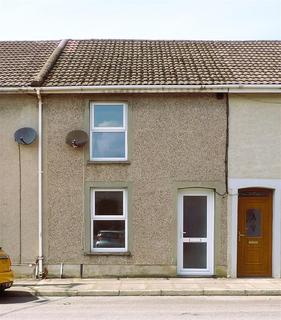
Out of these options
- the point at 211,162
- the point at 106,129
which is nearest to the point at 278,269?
the point at 211,162

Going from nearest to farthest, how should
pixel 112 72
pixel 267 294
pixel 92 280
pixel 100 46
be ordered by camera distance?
pixel 267 294
pixel 92 280
pixel 112 72
pixel 100 46

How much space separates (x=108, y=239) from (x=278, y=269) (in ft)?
15.5

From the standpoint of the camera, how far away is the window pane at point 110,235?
15.4 meters

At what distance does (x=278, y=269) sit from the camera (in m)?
15.2

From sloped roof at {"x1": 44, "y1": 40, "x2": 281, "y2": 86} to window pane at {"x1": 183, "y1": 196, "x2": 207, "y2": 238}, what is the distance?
3.23 meters

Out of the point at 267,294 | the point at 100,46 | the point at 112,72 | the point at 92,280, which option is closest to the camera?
the point at 267,294

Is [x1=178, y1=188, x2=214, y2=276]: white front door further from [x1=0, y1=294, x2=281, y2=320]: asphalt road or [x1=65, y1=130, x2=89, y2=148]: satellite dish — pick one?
[x1=65, y1=130, x2=89, y2=148]: satellite dish

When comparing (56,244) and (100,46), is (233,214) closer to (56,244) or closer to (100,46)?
(56,244)

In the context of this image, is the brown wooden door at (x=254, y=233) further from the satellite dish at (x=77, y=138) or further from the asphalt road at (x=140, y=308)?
the satellite dish at (x=77, y=138)

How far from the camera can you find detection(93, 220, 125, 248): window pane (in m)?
15.4

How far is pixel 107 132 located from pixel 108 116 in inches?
17.5

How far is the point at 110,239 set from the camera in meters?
15.4

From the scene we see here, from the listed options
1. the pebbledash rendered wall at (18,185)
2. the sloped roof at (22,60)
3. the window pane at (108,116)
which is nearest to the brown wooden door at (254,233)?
the window pane at (108,116)

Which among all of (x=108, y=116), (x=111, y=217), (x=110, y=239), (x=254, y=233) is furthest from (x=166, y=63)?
(x=254, y=233)
